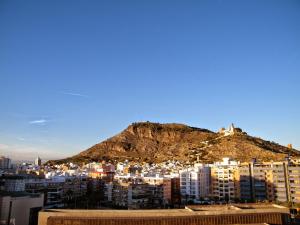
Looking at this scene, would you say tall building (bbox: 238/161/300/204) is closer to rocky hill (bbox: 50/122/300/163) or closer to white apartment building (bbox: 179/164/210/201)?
white apartment building (bbox: 179/164/210/201)

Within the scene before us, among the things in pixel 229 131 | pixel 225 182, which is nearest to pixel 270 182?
pixel 225 182

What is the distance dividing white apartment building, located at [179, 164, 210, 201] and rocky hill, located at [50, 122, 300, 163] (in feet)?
133

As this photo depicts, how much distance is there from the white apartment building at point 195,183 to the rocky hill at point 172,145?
133 ft

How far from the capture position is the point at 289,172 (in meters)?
47.7

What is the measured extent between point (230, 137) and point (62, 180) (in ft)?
243

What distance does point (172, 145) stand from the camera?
476 ft

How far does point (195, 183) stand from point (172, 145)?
88.9 metres

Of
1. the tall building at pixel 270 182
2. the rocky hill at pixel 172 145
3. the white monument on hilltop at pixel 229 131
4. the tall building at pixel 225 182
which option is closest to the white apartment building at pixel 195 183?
the tall building at pixel 225 182

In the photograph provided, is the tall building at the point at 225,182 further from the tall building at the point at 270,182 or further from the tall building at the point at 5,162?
the tall building at the point at 5,162

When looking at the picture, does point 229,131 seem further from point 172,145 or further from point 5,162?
point 5,162

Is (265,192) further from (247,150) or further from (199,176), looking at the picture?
(247,150)

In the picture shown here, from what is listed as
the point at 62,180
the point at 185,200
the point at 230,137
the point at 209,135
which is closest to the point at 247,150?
the point at 230,137

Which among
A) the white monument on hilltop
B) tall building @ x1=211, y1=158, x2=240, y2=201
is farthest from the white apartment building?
the white monument on hilltop

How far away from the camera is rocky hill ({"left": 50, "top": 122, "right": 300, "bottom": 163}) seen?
345 ft
